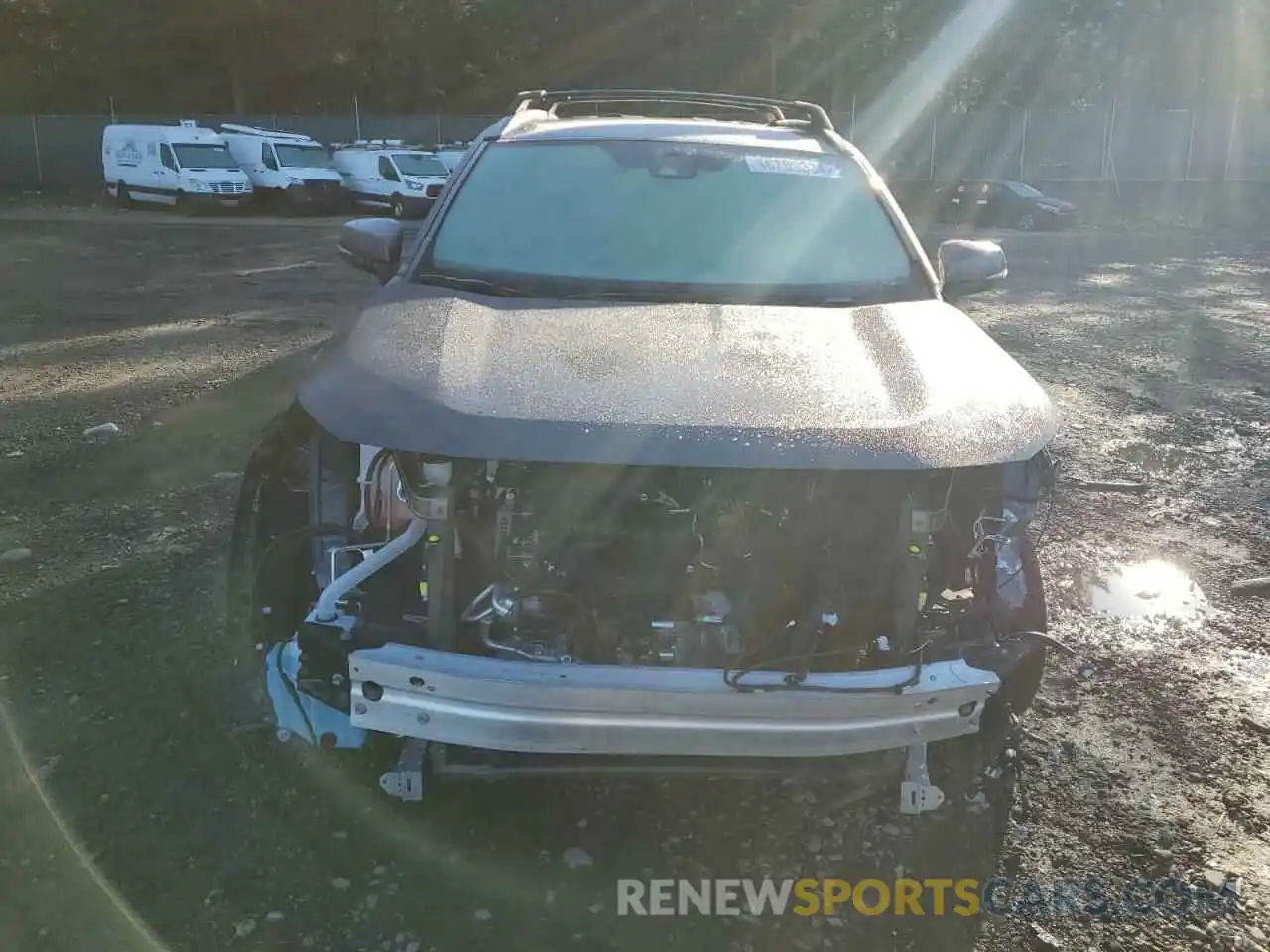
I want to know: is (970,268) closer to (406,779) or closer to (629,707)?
(629,707)

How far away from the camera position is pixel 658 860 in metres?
2.96

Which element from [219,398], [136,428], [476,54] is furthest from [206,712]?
[476,54]

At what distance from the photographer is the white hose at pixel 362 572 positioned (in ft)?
9.19

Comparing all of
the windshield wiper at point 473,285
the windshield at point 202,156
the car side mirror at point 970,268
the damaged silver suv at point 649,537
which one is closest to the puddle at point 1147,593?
the car side mirror at point 970,268

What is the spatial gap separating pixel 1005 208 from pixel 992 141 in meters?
12.2

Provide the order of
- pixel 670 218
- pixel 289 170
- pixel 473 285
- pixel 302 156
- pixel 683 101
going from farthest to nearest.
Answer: pixel 302 156 < pixel 289 170 < pixel 683 101 < pixel 670 218 < pixel 473 285

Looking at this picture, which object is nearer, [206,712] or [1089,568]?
[206,712]

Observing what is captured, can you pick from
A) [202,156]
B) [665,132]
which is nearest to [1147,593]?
[665,132]

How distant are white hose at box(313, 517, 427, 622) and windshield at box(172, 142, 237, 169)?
23717 millimetres

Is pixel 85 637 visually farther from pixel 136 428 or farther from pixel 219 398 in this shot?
pixel 219 398

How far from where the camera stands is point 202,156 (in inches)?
945

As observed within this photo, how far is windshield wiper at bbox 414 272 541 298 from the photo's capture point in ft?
11.8

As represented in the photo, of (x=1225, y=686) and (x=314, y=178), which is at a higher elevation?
(x=314, y=178)

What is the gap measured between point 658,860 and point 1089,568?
2.78 meters
